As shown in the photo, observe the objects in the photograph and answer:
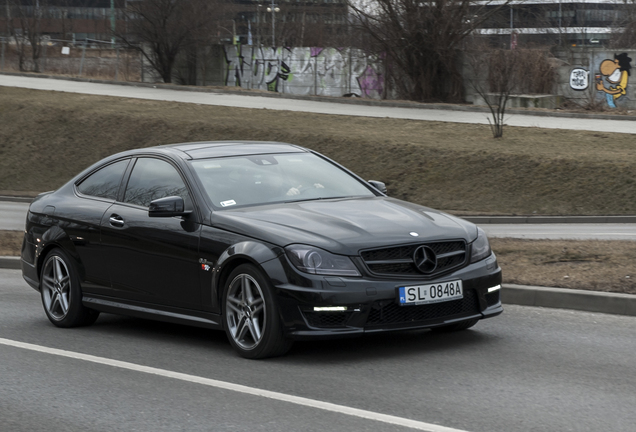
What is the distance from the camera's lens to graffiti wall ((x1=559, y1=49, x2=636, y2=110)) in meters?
36.9

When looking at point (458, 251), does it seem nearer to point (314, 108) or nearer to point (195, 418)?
point (195, 418)

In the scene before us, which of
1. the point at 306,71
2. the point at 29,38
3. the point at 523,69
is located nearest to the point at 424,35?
the point at 523,69

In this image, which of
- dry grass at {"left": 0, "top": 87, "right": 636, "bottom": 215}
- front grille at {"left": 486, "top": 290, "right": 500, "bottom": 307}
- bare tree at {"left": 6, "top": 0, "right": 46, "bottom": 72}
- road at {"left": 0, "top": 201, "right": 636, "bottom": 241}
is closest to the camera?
front grille at {"left": 486, "top": 290, "right": 500, "bottom": 307}

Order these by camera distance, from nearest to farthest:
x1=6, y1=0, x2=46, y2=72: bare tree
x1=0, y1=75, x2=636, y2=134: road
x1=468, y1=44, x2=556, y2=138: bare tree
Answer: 1. x1=0, y1=75, x2=636, y2=134: road
2. x1=468, y1=44, x2=556, y2=138: bare tree
3. x1=6, y1=0, x2=46, y2=72: bare tree

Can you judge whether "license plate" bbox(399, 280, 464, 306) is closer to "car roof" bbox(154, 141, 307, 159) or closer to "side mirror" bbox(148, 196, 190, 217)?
"side mirror" bbox(148, 196, 190, 217)

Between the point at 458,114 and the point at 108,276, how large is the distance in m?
26.3

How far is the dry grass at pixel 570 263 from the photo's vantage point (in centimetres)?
881

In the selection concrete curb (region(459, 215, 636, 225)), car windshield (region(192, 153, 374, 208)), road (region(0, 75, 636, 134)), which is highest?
car windshield (region(192, 153, 374, 208))

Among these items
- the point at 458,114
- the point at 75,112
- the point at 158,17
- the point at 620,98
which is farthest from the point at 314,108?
the point at 158,17

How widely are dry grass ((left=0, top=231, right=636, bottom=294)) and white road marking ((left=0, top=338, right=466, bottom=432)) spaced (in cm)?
386

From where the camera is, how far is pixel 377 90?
4275cm

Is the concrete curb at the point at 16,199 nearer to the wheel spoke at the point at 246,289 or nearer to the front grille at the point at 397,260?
the wheel spoke at the point at 246,289

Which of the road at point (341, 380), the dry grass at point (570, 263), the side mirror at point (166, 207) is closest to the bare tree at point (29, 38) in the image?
the dry grass at point (570, 263)

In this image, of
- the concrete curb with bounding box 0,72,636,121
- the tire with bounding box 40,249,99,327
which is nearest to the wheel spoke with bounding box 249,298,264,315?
the tire with bounding box 40,249,99,327
